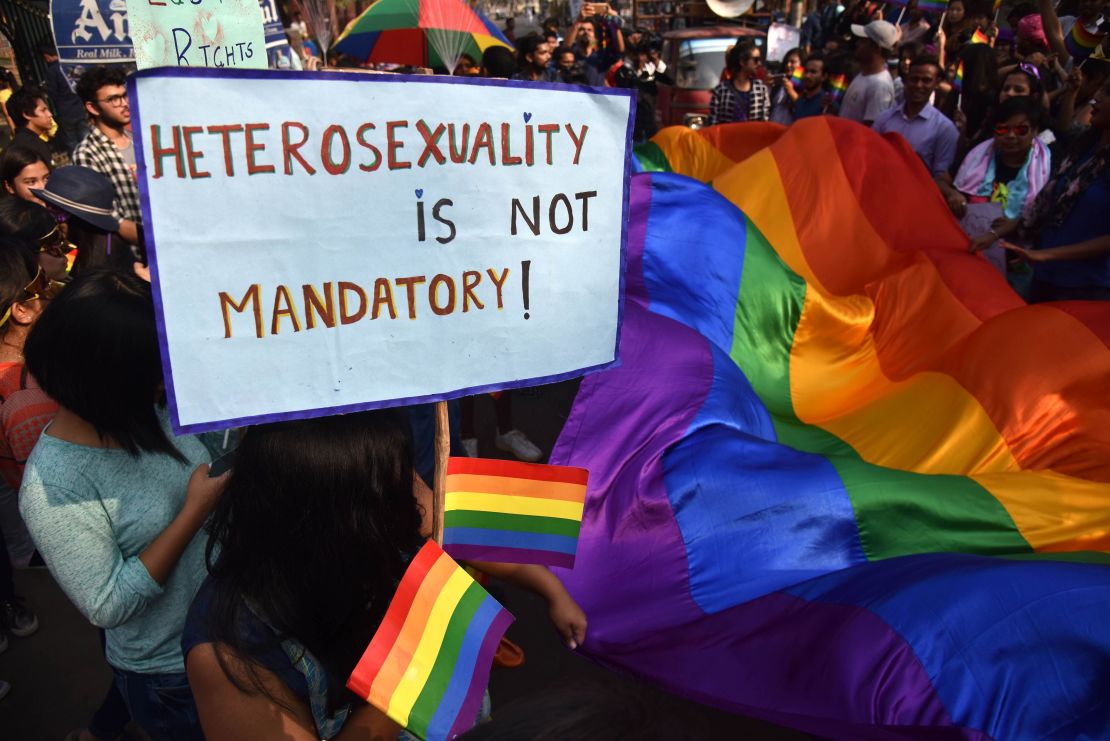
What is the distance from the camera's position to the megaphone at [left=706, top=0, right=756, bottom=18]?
11.6 metres

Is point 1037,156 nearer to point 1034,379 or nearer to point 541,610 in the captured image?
point 1034,379

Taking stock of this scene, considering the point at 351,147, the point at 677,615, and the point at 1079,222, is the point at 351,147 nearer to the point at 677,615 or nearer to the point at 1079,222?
the point at 677,615

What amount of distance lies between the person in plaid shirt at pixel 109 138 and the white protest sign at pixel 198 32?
1.47m

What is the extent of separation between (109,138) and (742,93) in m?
4.63

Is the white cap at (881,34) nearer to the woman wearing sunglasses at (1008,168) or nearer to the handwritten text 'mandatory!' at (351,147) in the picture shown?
the woman wearing sunglasses at (1008,168)

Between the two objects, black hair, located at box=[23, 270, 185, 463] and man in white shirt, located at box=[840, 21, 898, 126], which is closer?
black hair, located at box=[23, 270, 185, 463]

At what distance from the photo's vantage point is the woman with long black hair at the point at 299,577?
1.09 metres

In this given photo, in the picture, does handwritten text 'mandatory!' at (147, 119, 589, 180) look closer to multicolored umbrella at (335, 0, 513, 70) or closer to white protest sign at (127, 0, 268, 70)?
white protest sign at (127, 0, 268, 70)

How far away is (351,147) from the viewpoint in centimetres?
114

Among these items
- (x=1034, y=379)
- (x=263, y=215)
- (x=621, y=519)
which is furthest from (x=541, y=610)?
(x=263, y=215)

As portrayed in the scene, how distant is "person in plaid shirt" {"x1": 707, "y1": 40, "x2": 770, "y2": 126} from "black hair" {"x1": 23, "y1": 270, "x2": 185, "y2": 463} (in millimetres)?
5678

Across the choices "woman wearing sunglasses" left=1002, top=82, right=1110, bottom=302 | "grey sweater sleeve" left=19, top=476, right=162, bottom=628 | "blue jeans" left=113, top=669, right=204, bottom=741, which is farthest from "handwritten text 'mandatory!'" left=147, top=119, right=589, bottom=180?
"woman wearing sunglasses" left=1002, top=82, right=1110, bottom=302

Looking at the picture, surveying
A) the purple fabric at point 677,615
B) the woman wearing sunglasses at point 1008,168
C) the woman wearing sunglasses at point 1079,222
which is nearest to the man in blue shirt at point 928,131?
the woman wearing sunglasses at point 1008,168

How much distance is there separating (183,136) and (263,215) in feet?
0.46
